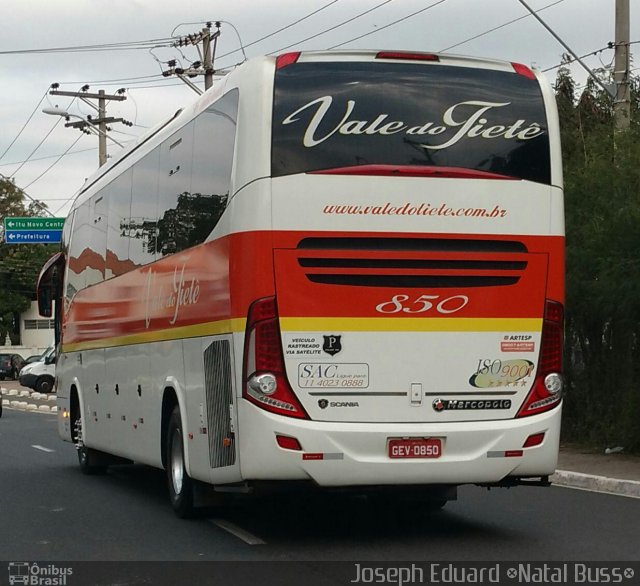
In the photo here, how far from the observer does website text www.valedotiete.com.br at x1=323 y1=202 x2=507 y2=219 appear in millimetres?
10641

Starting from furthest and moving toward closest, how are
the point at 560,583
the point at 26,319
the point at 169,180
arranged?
the point at 26,319 → the point at 169,180 → the point at 560,583

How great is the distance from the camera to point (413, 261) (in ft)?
35.5

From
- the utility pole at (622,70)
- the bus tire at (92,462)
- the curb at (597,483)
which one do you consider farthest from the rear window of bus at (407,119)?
the bus tire at (92,462)

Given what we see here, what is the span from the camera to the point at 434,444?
420 inches

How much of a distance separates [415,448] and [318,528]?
6.00 ft

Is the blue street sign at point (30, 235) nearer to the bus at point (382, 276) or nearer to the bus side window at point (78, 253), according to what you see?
the bus side window at point (78, 253)

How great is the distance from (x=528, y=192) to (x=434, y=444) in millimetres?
2233

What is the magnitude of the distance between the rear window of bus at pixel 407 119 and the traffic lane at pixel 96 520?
3.24 metres

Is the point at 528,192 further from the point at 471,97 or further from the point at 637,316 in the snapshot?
the point at 637,316

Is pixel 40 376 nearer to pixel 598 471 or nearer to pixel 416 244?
pixel 598 471

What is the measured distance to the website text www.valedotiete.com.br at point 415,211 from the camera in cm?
1064

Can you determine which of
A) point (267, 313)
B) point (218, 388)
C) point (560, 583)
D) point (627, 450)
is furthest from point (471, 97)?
point (627, 450)

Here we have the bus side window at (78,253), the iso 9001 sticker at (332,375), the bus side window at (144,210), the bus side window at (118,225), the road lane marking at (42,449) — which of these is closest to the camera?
the iso 9001 sticker at (332,375)

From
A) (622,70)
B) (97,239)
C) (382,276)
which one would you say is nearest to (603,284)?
(622,70)
